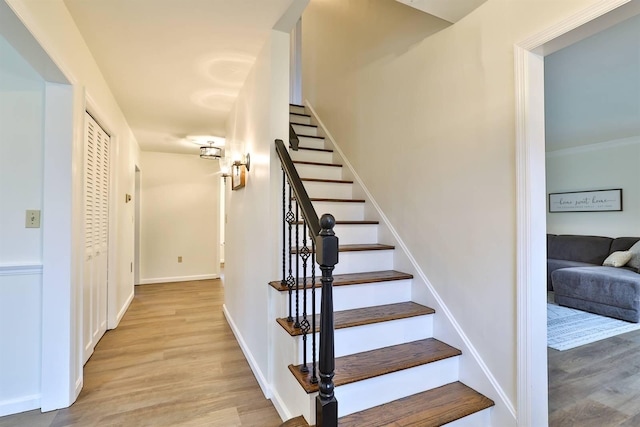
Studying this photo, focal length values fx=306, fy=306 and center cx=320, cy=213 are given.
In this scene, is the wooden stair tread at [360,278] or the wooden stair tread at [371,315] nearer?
the wooden stair tread at [371,315]

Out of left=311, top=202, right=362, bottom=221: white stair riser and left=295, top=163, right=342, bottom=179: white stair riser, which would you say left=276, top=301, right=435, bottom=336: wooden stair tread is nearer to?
left=311, top=202, right=362, bottom=221: white stair riser

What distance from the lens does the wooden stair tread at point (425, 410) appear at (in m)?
1.40

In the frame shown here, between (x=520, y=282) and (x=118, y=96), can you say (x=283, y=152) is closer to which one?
(x=520, y=282)

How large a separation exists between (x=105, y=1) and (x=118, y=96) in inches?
59.9

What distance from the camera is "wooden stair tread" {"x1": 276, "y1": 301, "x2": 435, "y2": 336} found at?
1670 mm

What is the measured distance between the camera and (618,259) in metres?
4.06

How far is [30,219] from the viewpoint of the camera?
1.82 metres

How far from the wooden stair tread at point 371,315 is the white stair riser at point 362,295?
1.3 inches

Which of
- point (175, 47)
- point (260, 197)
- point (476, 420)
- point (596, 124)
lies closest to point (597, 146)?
point (596, 124)

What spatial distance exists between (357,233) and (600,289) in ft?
10.5

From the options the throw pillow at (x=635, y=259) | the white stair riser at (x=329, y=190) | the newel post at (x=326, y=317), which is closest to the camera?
the newel post at (x=326, y=317)

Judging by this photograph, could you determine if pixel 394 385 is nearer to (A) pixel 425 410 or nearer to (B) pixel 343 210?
(A) pixel 425 410

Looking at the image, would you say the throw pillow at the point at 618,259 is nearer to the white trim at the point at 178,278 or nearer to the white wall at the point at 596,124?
the white wall at the point at 596,124

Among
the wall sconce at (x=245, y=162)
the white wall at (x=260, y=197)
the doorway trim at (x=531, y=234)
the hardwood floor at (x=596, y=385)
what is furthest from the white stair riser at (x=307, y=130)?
the hardwood floor at (x=596, y=385)
